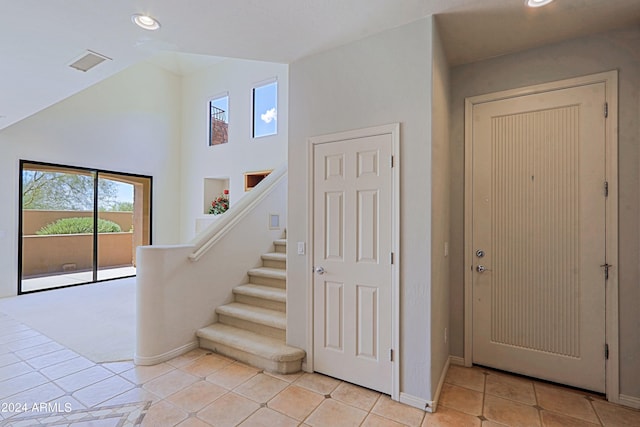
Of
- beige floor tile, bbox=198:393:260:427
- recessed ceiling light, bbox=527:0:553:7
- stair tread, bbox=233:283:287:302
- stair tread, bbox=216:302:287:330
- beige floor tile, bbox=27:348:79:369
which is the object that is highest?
recessed ceiling light, bbox=527:0:553:7

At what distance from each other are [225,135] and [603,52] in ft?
22.1

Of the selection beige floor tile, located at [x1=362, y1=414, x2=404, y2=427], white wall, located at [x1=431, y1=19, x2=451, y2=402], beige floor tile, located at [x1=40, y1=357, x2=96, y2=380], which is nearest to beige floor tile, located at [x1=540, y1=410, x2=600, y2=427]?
white wall, located at [x1=431, y1=19, x2=451, y2=402]

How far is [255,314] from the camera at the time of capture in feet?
10.3

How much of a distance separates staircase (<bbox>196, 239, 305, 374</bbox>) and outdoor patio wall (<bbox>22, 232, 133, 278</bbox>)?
179 inches

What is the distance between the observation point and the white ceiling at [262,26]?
2006 mm

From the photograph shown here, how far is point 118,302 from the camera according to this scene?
15.7 ft

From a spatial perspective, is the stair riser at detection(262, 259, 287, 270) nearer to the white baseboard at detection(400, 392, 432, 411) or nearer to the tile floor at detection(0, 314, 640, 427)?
the tile floor at detection(0, 314, 640, 427)

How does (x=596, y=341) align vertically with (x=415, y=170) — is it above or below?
below

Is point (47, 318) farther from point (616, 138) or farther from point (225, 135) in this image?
point (616, 138)

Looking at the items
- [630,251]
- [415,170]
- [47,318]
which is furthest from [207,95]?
[630,251]

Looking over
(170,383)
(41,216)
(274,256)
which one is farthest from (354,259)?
(41,216)

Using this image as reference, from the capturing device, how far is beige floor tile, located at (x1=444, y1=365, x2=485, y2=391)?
250cm

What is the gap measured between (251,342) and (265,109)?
203 inches

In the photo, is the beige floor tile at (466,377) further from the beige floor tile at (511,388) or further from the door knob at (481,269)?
the door knob at (481,269)
